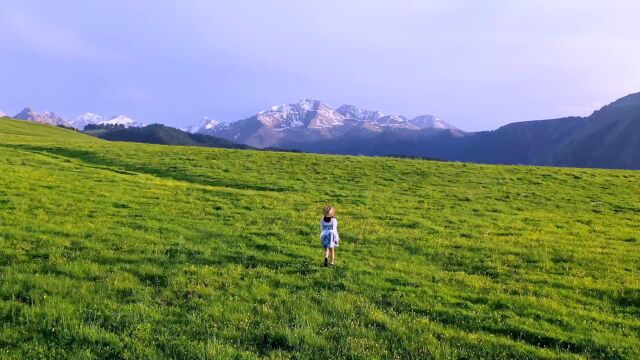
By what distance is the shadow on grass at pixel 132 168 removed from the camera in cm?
4297

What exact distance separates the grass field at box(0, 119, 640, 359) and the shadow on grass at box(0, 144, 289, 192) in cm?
456

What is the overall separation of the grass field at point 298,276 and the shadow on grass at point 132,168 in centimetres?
456

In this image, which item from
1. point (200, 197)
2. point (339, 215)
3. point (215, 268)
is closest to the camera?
point (215, 268)

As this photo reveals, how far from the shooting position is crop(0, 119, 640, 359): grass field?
12.0 meters

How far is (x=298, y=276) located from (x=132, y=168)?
1507 inches

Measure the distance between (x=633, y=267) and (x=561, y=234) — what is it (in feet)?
23.6

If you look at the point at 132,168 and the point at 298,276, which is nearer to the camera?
the point at 298,276

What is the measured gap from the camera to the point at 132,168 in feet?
166

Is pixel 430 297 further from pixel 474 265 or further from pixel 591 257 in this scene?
pixel 591 257

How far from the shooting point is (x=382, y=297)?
15734mm

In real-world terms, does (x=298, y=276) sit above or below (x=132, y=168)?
below

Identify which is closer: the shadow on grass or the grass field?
the grass field

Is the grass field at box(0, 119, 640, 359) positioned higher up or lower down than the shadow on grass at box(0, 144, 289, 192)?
lower down

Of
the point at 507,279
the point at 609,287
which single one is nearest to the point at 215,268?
the point at 507,279
